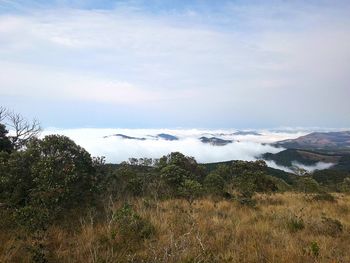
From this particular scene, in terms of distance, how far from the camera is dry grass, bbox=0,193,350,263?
17.7 feet

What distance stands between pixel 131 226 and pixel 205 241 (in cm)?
142

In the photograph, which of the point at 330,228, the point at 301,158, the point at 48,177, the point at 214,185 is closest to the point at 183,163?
the point at 214,185

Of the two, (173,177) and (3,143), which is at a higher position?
(3,143)

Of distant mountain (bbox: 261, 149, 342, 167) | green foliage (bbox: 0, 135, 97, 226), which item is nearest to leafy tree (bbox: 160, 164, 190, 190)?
green foliage (bbox: 0, 135, 97, 226)

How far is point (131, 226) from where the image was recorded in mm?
6879

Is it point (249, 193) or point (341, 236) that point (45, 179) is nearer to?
point (341, 236)

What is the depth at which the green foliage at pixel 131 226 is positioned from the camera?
6664mm

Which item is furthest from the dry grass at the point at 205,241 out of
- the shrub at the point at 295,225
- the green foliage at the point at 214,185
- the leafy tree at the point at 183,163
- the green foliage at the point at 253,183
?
the leafy tree at the point at 183,163

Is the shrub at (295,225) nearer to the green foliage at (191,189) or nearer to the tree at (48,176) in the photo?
the green foliage at (191,189)

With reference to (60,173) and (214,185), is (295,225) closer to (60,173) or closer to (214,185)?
(60,173)

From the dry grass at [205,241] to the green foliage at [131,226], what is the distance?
0.44ft

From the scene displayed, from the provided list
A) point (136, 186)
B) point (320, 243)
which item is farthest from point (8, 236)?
point (136, 186)

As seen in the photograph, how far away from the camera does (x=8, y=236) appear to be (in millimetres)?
5996

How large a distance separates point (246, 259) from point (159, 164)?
10384mm
